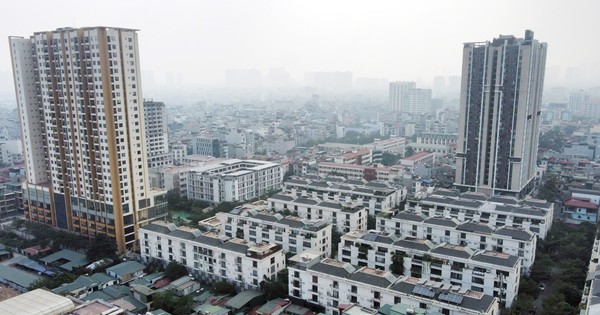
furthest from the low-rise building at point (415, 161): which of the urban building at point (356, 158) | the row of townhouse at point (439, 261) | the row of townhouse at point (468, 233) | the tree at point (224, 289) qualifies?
the tree at point (224, 289)

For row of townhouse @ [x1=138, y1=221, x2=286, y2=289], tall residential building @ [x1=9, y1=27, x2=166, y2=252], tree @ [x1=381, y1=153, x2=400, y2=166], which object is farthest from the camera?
tree @ [x1=381, y1=153, x2=400, y2=166]

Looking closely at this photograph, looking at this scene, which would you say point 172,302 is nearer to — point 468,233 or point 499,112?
point 468,233

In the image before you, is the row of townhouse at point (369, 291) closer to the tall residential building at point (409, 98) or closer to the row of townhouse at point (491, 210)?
the row of townhouse at point (491, 210)

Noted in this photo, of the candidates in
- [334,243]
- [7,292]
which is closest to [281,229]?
[334,243]

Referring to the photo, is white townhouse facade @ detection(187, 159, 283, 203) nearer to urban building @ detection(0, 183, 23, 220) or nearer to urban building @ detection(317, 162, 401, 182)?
urban building @ detection(317, 162, 401, 182)

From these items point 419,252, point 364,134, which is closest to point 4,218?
point 419,252

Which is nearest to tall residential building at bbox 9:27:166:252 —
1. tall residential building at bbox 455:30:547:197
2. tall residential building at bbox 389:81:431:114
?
tall residential building at bbox 455:30:547:197
